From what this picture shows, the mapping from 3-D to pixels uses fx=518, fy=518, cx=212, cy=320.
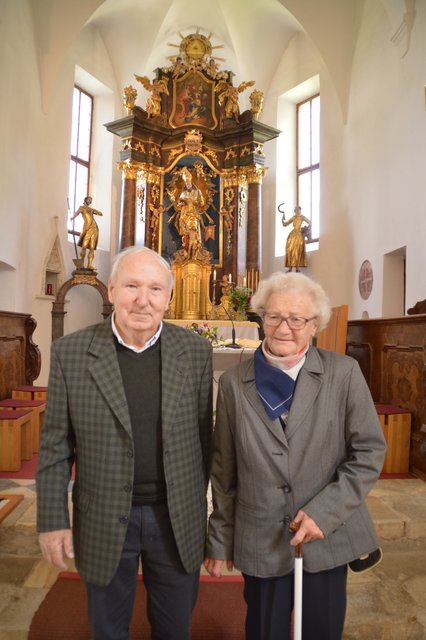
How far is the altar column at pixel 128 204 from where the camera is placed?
36.0 feet

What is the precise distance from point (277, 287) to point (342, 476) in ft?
2.06

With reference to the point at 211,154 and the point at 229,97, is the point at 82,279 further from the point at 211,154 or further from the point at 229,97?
the point at 229,97

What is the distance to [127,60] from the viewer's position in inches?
472

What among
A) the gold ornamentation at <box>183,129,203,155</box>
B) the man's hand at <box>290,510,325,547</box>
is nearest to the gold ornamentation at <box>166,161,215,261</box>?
the gold ornamentation at <box>183,129,203,155</box>

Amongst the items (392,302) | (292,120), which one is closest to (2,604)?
(392,302)

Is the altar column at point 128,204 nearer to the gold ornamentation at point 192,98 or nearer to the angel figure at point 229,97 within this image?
the gold ornamentation at point 192,98

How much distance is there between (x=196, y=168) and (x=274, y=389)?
408 inches

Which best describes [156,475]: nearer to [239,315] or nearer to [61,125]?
[239,315]

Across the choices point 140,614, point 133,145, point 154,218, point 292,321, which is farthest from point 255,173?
point 292,321

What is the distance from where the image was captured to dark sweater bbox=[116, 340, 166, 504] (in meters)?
1.64

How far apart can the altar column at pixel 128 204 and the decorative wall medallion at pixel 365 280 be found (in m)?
4.74

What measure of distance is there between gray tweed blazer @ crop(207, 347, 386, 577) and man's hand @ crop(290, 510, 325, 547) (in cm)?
2

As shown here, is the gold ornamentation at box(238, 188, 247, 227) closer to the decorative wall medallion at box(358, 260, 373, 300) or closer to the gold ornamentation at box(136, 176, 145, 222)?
Answer: the gold ornamentation at box(136, 176, 145, 222)

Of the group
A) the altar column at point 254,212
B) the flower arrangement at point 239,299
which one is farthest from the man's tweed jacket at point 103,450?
the altar column at point 254,212
